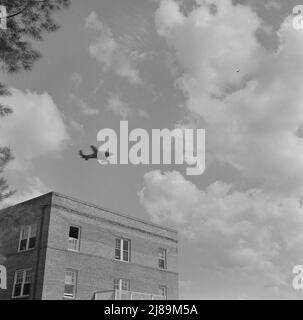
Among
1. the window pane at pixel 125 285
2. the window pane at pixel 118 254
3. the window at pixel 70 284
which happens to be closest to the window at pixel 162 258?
the window pane at pixel 125 285

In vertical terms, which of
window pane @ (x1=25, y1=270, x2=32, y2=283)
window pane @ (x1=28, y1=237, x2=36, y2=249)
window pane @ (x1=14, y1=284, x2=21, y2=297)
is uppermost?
window pane @ (x1=28, y1=237, x2=36, y2=249)

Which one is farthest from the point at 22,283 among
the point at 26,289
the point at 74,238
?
the point at 74,238

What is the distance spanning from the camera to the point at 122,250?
3472cm

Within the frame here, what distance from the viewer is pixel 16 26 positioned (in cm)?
1199

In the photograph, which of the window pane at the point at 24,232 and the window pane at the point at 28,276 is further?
the window pane at the point at 24,232

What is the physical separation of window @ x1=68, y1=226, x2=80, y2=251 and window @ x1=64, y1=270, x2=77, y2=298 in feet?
5.19

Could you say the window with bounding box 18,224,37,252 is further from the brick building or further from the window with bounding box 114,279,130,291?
the window with bounding box 114,279,130,291

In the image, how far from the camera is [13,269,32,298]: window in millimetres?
29586

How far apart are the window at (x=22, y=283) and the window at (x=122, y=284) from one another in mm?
6293

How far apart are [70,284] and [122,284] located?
4.66 m

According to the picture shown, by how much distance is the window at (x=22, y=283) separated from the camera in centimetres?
2959

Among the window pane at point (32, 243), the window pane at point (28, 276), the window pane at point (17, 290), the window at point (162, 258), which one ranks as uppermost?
the window at point (162, 258)

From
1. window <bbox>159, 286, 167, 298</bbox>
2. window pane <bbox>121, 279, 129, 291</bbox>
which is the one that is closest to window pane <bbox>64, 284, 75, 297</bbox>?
window pane <bbox>121, 279, 129, 291</bbox>

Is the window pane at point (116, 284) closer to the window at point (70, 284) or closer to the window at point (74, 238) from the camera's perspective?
the window at point (70, 284)
